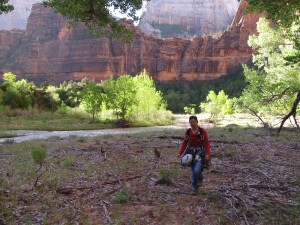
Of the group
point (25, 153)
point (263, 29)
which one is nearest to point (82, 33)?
point (263, 29)

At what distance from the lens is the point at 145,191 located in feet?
21.3

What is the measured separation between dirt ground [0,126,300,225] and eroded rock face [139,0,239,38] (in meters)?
180

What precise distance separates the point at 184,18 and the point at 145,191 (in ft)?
640

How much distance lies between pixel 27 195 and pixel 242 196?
14.2 ft

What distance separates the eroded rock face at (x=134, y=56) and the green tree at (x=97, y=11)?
9522 cm

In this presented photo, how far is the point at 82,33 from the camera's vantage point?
116 meters

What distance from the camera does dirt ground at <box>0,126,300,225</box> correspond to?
5312mm

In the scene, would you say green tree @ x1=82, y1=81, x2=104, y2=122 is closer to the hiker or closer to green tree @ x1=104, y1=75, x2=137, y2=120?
green tree @ x1=104, y1=75, x2=137, y2=120

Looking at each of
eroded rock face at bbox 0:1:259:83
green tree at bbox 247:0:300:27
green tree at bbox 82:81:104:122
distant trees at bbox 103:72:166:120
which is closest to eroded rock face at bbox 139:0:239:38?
eroded rock face at bbox 0:1:259:83

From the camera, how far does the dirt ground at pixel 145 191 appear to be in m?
5.31

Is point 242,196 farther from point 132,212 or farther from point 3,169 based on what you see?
point 3,169

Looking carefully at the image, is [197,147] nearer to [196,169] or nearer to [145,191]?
[196,169]

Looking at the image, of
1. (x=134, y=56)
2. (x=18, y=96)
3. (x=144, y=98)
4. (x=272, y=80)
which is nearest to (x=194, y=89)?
(x=134, y=56)

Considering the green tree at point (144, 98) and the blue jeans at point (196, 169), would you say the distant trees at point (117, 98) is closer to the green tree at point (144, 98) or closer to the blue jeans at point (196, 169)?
the green tree at point (144, 98)
